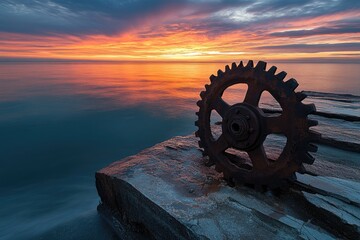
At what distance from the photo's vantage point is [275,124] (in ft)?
12.0

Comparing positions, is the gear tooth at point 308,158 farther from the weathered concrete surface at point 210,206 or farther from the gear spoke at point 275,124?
the weathered concrete surface at point 210,206

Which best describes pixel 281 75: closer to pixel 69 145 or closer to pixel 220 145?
pixel 220 145

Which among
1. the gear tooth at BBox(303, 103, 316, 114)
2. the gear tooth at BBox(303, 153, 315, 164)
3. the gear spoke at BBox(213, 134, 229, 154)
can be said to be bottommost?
the gear spoke at BBox(213, 134, 229, 154)

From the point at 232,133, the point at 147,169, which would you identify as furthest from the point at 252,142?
the point at 147,169

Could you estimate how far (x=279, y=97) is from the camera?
357 cm

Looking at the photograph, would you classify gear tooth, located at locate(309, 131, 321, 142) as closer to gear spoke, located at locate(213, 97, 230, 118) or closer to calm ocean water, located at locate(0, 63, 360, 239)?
gear spoke, located at locate(213, 97, 230, 118)

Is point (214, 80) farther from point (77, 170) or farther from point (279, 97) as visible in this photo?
point (77, 170)

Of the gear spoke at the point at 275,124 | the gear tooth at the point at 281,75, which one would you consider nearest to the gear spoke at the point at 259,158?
the gear spoke at the point at 275,124

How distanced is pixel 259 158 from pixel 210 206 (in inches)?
42.2

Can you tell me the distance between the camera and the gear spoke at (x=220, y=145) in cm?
439

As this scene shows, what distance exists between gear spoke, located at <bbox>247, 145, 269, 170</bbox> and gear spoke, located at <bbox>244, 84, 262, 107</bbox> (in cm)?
71

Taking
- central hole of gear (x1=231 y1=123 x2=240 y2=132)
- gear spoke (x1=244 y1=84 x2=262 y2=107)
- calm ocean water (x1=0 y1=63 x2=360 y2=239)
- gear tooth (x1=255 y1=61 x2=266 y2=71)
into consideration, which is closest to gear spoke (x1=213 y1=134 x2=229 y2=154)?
Answer: central hole of gear (x1=231 y1=123 x2=240 y2=132)

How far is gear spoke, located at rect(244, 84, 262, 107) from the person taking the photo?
3.90 meters

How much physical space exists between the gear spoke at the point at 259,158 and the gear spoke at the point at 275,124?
1.17 feet
